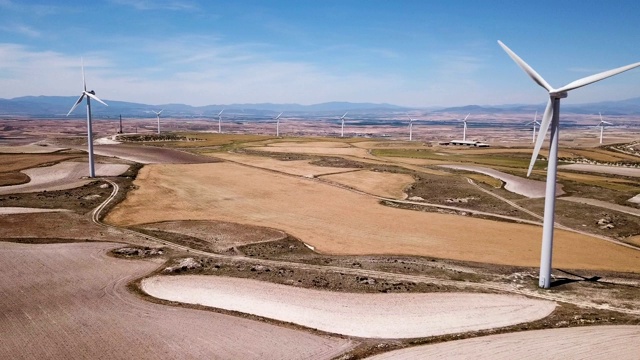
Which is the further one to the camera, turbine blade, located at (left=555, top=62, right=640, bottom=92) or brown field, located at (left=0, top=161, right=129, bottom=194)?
brown field, located at (left=0, top=161, right=129, bottom=194)

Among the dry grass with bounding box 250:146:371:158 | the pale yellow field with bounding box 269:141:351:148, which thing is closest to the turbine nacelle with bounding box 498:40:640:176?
the dry grass with bounding box 250:146:371:158

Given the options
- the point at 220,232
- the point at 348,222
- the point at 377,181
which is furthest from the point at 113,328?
the point at 377,181

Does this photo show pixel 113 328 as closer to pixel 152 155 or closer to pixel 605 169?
pixel 152 155

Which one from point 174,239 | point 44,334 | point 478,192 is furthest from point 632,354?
point 478,192

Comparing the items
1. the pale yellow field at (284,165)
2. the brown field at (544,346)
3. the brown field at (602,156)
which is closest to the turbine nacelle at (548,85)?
the brown field at (544,346)

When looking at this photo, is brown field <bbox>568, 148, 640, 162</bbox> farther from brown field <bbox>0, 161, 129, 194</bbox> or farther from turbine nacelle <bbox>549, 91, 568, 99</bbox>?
brown field <bbox>0, 161, 129, 194</bbox>

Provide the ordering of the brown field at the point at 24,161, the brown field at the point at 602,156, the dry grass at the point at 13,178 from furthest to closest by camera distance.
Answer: the brown field at the point at 602,156, the brown field at the point at 24,161, the dry grass at the point at 13,178

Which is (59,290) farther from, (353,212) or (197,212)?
(353,212)

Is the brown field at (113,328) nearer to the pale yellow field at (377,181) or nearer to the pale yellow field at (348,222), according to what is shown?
the pale yellow field at (348,222)
